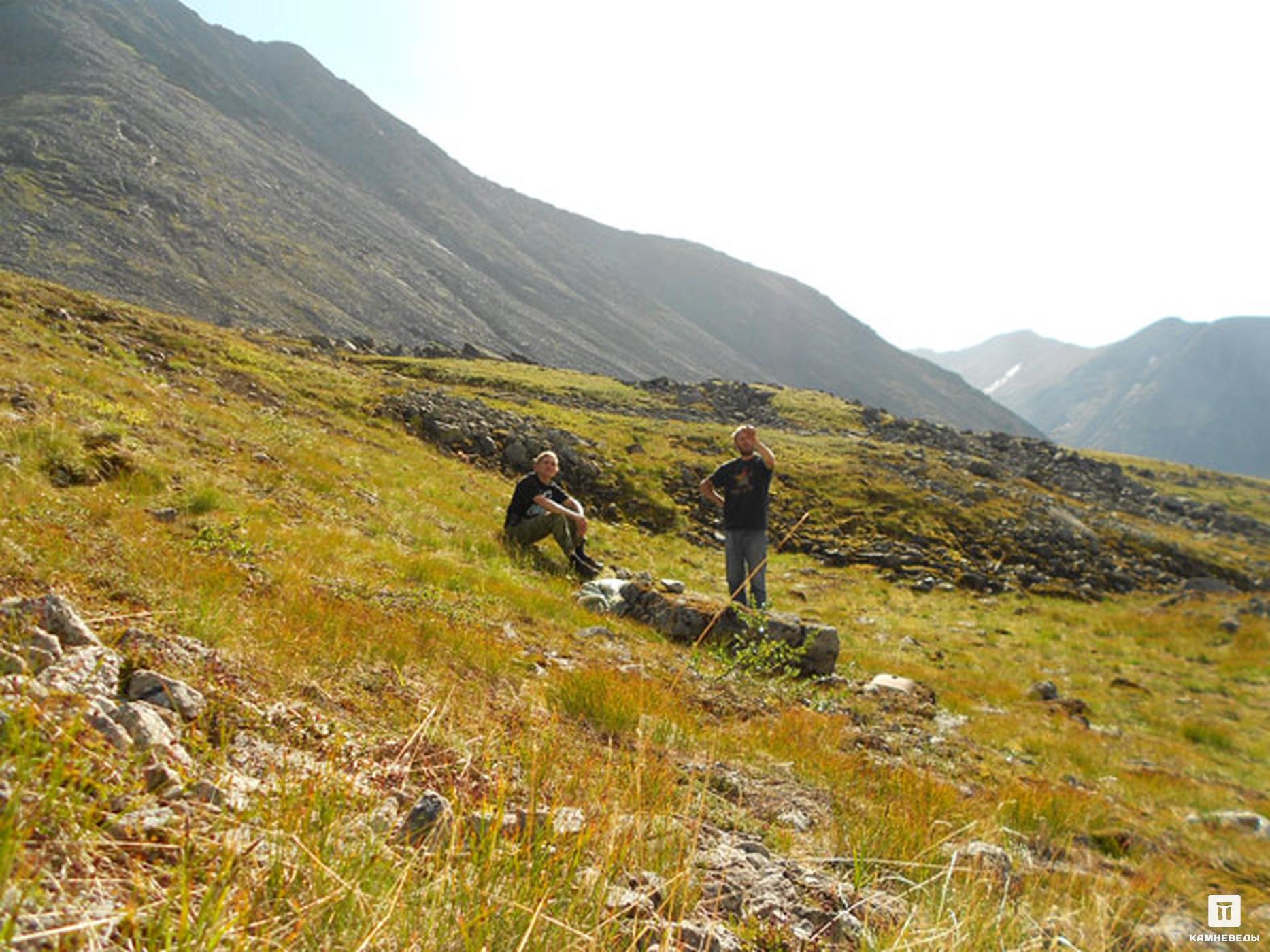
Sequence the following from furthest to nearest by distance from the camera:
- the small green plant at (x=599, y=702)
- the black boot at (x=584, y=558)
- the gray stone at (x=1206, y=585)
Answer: the gray stone at (x=1206, y=585) < the black boot at (x=584, y=558) < the small green plant at (x=599, y=702)

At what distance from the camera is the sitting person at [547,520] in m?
13.1

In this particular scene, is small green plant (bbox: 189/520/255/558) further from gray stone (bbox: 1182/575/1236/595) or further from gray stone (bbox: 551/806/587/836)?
gray stone (bbox: 1182/575/1236/595)

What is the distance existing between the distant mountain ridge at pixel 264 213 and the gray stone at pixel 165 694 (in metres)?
73.8

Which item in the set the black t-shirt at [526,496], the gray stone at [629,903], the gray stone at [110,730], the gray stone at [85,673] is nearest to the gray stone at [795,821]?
the gray stone at [629,903]

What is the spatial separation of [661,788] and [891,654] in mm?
12891

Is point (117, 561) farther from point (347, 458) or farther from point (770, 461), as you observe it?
point (347, 458)

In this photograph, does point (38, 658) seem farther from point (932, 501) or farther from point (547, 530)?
point (932, 501)

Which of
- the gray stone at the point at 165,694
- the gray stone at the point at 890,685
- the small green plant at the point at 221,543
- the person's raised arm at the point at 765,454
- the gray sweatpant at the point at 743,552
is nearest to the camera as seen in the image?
the gray stone at the point at 165,694

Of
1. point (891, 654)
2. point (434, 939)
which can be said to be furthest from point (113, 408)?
point (891, 654)

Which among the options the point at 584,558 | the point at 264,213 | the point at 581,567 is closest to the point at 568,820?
the point at 581,567

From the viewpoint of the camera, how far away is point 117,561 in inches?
207

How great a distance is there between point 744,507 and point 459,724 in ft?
25.9

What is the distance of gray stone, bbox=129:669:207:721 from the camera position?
318cm

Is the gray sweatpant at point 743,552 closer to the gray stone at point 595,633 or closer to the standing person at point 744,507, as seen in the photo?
the standing person at point 744,507
